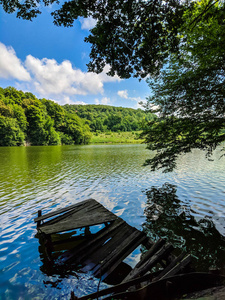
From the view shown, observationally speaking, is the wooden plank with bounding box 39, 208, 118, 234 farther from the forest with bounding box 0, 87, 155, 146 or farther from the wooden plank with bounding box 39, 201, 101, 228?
the forest with bounding box 0, 87, 155, 146

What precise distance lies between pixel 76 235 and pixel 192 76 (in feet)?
33.4

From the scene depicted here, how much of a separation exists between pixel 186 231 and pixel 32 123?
10040 cm

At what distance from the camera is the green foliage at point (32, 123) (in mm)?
75531

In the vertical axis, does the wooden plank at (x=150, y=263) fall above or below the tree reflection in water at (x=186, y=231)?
above

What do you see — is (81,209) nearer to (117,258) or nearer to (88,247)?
(88,247)

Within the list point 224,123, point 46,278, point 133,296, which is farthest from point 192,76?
point 46,278

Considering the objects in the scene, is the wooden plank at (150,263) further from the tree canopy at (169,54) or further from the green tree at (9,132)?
the green tree at (9,132)

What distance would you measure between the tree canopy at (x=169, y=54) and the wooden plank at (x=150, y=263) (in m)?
6.73

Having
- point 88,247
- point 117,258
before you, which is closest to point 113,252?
point 117,258

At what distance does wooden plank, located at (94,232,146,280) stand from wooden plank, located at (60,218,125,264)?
0.98 m

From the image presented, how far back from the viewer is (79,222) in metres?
6.45

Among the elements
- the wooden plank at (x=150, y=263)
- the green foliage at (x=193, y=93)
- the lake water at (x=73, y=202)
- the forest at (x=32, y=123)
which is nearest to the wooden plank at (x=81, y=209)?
the lake water at (x=73, y=202)

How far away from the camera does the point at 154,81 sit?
10.3 meters

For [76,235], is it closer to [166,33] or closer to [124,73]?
[124,73]
